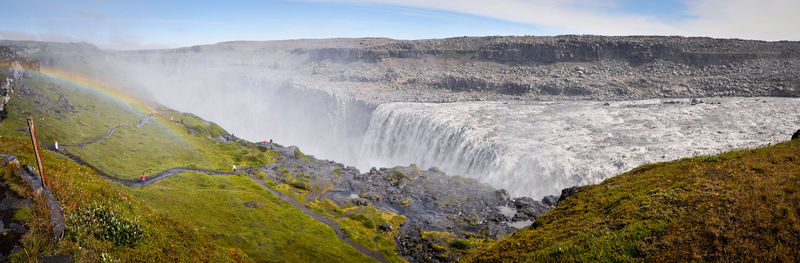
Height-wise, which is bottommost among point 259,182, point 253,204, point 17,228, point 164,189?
point 259,182

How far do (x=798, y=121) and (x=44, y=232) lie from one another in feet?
247

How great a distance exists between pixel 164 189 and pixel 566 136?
183 feet

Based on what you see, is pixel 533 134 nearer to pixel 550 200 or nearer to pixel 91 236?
pixel 550 200

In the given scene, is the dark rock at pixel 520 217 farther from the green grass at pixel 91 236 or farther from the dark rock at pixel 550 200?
the green grass at pixel 91 236

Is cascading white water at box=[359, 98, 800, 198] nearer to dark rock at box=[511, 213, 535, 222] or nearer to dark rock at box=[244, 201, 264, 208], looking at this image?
dark rock at box=[511, 213, 535, 222]

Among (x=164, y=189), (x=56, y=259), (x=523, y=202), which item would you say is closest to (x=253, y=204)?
(x=164, y=189)

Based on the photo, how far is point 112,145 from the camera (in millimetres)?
65938

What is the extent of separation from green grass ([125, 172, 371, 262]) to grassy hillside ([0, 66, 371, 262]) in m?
0.10

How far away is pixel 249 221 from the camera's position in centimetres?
4194

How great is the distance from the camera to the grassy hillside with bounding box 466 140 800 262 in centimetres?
1247

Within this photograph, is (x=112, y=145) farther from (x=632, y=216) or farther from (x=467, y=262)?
(x=632, y=216)

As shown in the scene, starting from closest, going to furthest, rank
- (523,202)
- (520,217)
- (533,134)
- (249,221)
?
(249,221)
(520,217)
(523,202)
(533,134)

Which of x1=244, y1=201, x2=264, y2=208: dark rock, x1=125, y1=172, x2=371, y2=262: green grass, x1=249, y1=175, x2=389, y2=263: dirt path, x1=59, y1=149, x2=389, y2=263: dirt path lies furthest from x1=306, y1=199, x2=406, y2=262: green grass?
x1=244, y1=201, x2=264, y2=208: dark rock

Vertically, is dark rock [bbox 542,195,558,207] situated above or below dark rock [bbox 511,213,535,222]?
above
